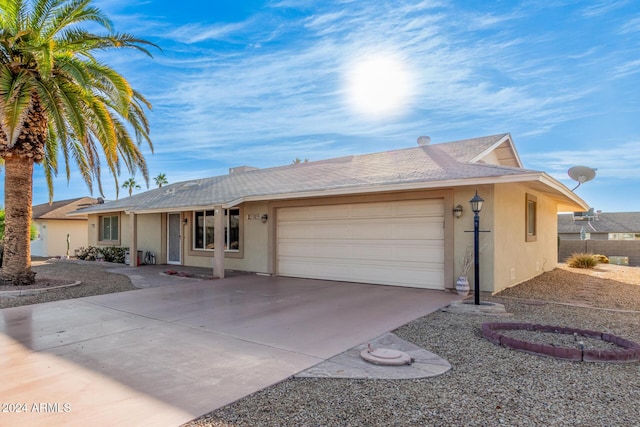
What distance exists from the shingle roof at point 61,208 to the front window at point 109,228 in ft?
17.6

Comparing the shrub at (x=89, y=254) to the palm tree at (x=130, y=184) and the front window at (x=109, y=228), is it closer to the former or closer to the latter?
the front window at (x=109, y=228)

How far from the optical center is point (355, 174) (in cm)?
1150

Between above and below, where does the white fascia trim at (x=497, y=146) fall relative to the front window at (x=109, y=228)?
above

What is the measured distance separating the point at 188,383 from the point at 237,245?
398 inches

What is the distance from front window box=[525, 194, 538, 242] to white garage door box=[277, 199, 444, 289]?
12.9ft

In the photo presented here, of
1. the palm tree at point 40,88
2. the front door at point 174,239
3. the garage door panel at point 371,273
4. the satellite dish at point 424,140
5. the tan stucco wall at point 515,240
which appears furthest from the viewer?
the front door at point 174,239

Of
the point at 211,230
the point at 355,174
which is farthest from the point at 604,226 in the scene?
the point at 211,230

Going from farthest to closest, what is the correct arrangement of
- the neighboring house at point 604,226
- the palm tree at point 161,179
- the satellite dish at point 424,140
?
the palm tree at point 161,179
the neighboring house at point 604,226
the satellite dish at point 424,140

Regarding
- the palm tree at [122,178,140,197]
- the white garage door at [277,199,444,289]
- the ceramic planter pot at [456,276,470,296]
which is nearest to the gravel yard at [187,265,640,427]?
the ceramic planter pot at [456,276,470,296]

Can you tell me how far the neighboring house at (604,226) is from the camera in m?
35.1

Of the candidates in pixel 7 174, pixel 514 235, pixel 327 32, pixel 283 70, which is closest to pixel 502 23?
pixel 327 32

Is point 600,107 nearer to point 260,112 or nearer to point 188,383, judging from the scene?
point 260,112

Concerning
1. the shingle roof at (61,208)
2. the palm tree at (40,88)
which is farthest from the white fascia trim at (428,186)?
the shingle roof at (61,208)

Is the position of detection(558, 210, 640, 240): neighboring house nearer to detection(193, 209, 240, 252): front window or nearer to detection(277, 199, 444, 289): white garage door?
detection(277, 199, 444, 289): white garage door
